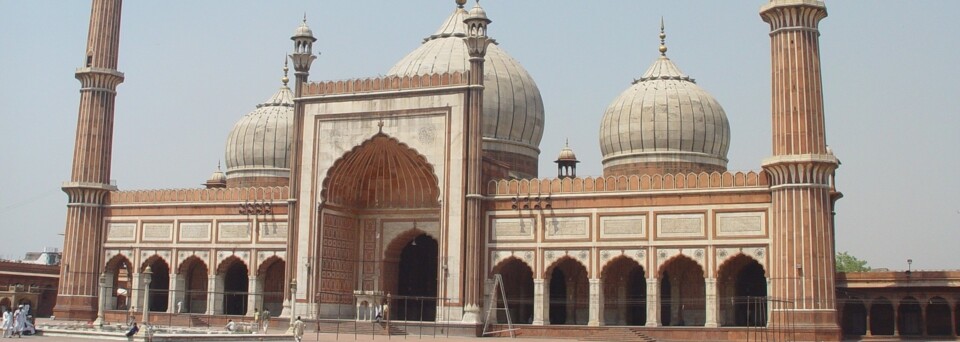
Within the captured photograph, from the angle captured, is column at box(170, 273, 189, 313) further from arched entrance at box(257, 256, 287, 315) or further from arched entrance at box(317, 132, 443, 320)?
arched entrance at box(317, 132, 443, 320)

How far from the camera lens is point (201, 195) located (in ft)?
96.5

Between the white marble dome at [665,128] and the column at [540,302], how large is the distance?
211 inches

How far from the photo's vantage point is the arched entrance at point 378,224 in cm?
2723

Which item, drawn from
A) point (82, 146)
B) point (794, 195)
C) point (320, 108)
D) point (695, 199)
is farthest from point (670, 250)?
point (82, 146)

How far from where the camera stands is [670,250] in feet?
78.7

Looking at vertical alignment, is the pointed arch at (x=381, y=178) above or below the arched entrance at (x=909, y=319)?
above

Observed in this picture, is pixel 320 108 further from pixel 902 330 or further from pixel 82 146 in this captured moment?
pixel 902 330

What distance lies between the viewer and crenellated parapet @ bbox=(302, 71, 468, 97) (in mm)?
26141

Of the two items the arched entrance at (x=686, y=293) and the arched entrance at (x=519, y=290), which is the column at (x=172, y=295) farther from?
the arched entrance at (x=686, y=293)

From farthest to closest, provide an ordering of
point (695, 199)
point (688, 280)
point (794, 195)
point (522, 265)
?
point (522, 265), point (688, 280), point (695, 199), point (794, 195)

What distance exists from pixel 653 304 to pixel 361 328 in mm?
6584

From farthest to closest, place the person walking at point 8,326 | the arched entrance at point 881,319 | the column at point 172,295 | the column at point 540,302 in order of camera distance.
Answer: the column at point 172,295 < the arched entrance at point 881,319 < the column at point 540,302 < the person walking at point 8,326

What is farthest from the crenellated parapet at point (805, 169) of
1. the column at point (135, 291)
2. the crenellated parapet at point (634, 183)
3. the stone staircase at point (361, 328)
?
the column at point (135, 291)

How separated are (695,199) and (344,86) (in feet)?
29.4
